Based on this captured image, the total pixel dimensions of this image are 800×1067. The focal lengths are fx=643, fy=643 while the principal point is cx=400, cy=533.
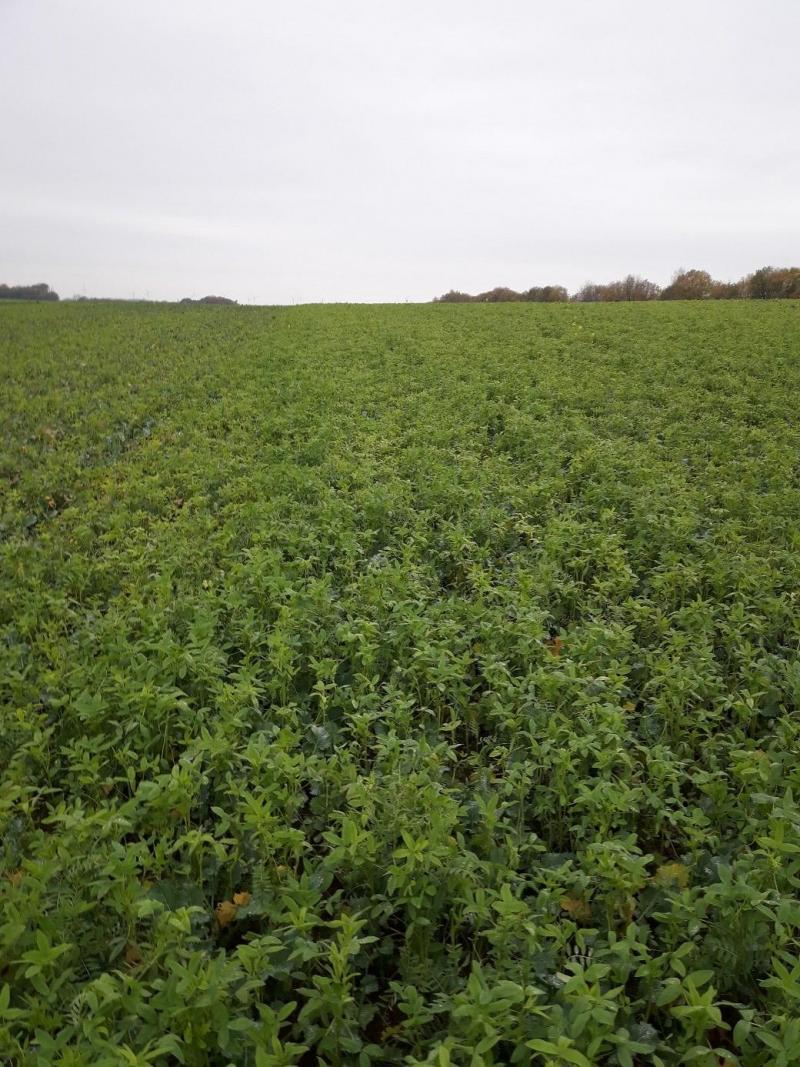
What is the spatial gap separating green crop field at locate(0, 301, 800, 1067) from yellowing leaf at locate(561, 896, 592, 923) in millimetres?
11

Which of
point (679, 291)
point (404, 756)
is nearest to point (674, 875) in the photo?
point (404, 756)

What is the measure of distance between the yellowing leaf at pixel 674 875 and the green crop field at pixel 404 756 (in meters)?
0.01

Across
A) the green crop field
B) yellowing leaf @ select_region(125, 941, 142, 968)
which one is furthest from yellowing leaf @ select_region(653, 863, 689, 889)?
yellowing leaf @ select_region(125, 941, 142, 968)

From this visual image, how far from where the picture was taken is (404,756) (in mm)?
2965

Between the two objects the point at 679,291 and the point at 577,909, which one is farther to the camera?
the point at 679,291

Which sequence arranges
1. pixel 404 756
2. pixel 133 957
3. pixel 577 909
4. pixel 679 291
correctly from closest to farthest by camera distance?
pixel 133 957, pixel 577 909, pixel 404 756, pixel 679 291

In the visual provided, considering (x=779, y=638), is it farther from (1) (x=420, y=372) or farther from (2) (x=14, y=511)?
(1) (x=420, y=372)

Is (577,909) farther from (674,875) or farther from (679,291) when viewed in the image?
(679,291)

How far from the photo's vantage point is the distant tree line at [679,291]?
4069cm

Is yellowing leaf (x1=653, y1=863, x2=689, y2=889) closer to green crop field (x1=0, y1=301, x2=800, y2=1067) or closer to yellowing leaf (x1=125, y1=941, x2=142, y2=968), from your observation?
green crop field (x1=0, y1=301, x2=800, y2=1067)

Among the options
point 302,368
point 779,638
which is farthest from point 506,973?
point 302,368

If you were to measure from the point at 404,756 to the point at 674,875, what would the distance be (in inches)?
46.7

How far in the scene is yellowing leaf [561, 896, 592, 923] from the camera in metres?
2.42

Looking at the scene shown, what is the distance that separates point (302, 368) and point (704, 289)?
43.1m
